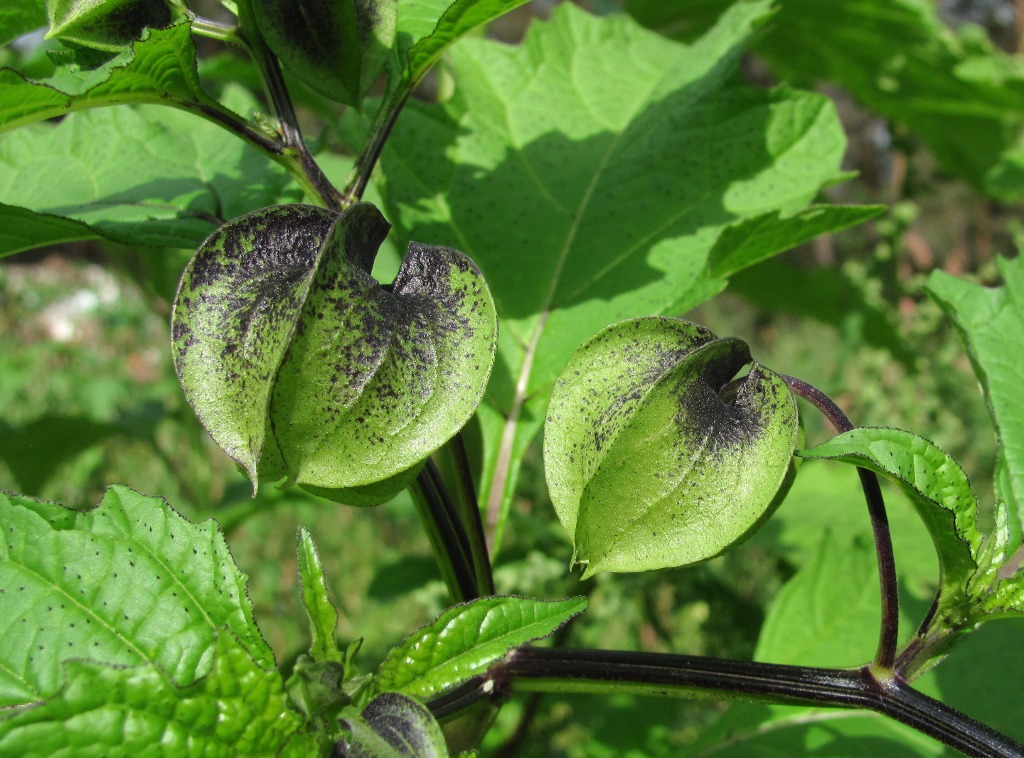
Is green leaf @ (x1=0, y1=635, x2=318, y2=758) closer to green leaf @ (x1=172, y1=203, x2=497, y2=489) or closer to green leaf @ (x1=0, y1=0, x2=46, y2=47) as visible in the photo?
green leaf @ (x1=172, y1=203, x2=497, y2=489)

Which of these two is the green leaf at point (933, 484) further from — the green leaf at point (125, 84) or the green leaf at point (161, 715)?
the green leaf at point (125, 84)

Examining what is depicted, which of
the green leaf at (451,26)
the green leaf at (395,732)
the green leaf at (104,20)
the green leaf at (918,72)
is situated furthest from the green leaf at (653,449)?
the green leaf at (918,72)

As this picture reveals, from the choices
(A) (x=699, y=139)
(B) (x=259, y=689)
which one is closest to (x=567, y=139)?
(A) (x=699, y=139)

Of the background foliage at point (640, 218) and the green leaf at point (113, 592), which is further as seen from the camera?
the background foliage at point (640, 218)

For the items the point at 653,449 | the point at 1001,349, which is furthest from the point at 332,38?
the point at 1001,349

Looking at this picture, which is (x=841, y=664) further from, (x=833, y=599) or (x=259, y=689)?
(x=259, y=689)
